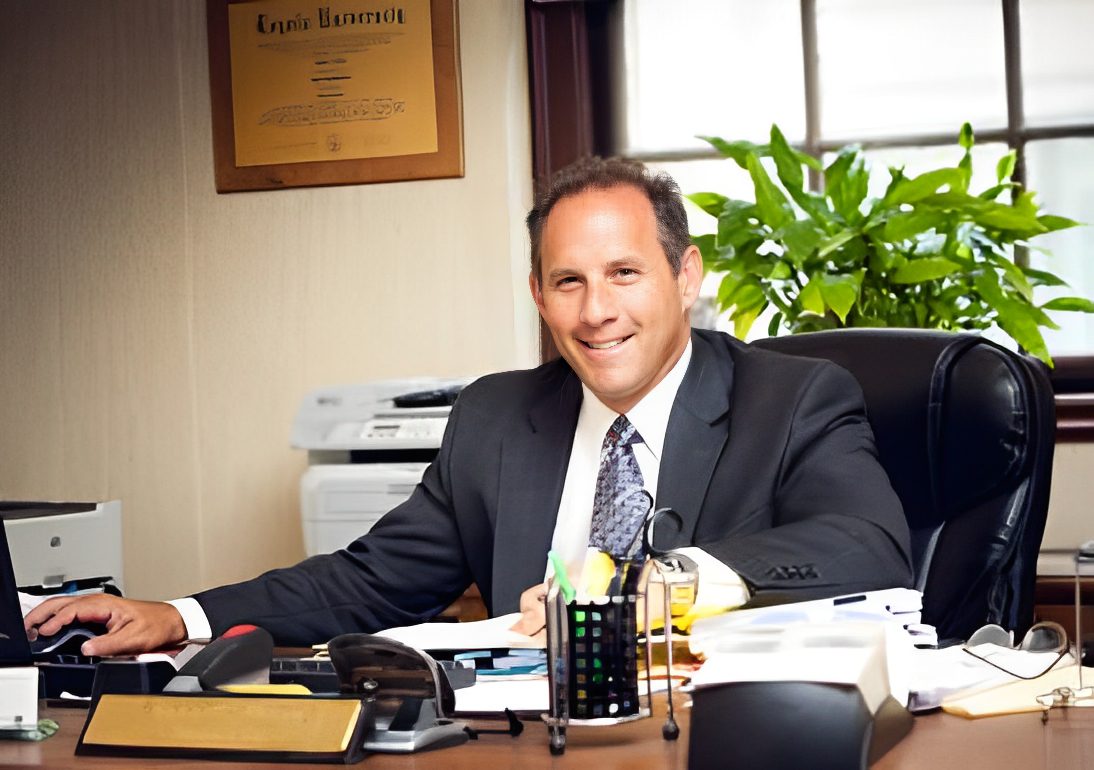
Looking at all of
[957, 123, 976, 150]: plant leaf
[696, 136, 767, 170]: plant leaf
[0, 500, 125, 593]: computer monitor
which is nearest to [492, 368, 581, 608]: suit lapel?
[696, 136, 767, 170]: plant leaf

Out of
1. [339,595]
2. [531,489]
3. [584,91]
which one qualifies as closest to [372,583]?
[339,595]

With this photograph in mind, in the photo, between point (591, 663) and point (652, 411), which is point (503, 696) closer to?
point (591, 663)

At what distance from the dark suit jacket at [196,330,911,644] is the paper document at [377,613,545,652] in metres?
0.26

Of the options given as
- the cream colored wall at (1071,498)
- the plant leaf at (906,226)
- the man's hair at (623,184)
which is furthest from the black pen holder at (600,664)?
the cream colored wall at (1071,498)

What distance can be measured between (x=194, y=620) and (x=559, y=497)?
506 millimetres

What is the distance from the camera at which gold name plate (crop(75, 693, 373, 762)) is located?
3.04 feet

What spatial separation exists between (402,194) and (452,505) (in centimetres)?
178

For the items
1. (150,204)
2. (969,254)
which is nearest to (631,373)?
(969,254)

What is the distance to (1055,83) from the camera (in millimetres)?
3158

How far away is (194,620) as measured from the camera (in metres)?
1.56

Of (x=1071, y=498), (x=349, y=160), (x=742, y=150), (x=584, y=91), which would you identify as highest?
(x=584, y=91)

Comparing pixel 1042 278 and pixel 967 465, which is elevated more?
pixel 1042 278

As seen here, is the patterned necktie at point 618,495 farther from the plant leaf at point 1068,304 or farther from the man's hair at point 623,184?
the plant leaf at point 1068,304

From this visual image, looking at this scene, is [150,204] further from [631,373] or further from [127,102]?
[631,373]
